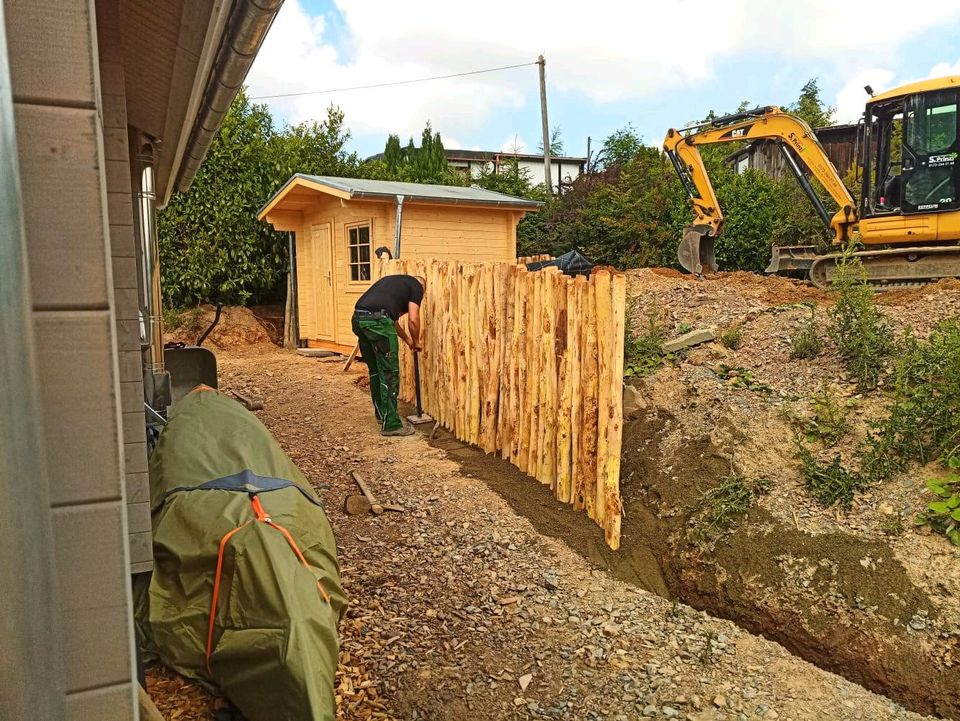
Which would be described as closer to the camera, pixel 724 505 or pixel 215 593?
pixel 215 593

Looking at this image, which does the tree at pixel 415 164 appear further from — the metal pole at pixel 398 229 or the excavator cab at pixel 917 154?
the excavator cab at pixel 917 154

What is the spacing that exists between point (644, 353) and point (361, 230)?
6977 millimetres

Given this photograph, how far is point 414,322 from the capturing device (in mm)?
7527

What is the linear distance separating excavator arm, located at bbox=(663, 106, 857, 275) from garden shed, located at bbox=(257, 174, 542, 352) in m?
2.86

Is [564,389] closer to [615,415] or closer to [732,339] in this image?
[615,415]

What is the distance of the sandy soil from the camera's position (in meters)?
3.30

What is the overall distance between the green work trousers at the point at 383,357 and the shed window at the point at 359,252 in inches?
195

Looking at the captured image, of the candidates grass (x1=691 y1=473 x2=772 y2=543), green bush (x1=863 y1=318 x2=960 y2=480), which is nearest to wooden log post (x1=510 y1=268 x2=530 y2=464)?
grass (x1=691 y1=473 x2=772 y2=543)

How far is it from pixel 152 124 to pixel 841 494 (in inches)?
231

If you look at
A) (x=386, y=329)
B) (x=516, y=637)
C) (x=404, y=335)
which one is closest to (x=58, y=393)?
(x=516, y=637)

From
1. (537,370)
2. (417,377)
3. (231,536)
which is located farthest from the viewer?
(417,377)

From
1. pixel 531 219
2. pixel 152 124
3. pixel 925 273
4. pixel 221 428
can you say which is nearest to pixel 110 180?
pixel 221 428

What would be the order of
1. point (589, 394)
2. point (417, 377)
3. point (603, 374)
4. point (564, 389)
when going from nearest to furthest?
point (603, 374)
point (589, 394)
point (564, 389)
point (417, 377)

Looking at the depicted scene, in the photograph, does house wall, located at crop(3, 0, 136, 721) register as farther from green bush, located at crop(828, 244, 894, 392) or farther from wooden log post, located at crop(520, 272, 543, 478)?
green bush, located at crop(828, 244, 894, 392)
